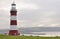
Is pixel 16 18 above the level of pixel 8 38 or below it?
above

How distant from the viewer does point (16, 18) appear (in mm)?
32969

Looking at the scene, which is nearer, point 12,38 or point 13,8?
point 12,38

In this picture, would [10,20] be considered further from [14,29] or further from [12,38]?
[12,38]

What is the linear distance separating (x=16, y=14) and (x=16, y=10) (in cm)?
72

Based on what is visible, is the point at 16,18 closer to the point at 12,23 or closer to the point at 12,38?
the point at 12,23

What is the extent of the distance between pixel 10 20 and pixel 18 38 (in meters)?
9.65

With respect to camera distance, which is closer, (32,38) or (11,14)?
(32,38)

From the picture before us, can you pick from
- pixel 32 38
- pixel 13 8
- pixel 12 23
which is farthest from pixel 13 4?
pixel 32 38

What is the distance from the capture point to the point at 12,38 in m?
23.8

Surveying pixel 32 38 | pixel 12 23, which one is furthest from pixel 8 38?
pixel 12 23

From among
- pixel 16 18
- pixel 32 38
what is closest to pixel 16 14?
pixel 16 18

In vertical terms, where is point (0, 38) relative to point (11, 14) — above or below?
below

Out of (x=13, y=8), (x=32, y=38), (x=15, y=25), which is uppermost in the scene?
(x=13, y=8)

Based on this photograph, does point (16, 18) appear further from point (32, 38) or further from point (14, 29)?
point (32, 38)
